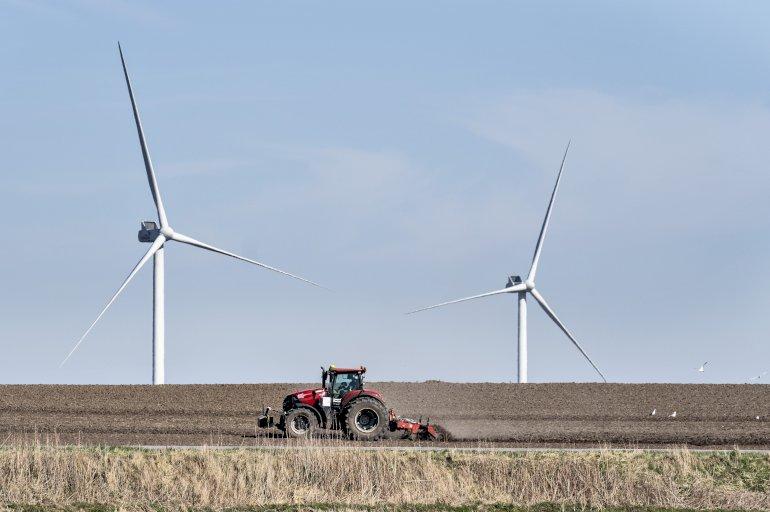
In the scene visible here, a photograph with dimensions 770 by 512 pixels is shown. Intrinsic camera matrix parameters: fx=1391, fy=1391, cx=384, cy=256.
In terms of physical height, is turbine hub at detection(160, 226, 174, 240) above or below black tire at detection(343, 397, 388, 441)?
above

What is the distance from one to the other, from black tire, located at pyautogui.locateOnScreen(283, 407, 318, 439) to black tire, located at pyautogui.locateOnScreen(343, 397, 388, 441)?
987 mm

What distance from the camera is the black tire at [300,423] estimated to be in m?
40.2

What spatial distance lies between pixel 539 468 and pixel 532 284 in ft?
104

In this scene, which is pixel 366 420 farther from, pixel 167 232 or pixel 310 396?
pixel 167 232

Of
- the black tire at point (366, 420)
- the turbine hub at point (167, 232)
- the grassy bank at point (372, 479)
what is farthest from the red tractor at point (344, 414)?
the turbine hub at point (167, 232)

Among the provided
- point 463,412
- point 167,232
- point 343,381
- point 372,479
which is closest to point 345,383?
point 343,381

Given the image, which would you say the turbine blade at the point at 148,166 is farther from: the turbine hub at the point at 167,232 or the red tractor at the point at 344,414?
the red tractor at the point at 344,414

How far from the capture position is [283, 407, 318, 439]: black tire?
4022cm

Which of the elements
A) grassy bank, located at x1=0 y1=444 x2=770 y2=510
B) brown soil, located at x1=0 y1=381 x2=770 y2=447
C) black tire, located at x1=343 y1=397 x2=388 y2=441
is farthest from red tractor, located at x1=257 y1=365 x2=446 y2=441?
grassy bank, located at x1=0 y1=444 x2=770 y2=510

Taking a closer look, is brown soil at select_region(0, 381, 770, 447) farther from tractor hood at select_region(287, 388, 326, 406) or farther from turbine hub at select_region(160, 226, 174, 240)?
turbine hub at select_region(160, 226, 174, 240)

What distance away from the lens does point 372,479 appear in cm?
3319

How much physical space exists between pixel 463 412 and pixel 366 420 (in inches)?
466

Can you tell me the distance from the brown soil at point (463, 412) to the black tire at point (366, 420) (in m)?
2.82

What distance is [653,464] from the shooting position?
34781mm
